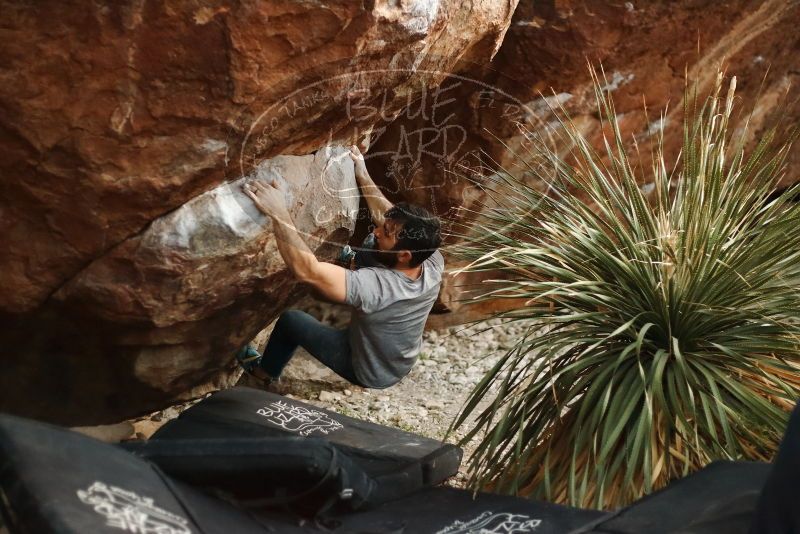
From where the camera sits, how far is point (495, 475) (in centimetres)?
351

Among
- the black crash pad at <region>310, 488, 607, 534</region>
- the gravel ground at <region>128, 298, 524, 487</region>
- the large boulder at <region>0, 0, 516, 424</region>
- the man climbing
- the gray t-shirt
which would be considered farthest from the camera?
the gravel ground at <region>128, 298, 524, 487</region>

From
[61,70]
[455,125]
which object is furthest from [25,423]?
[455,125]

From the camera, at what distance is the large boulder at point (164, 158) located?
310 centimetres

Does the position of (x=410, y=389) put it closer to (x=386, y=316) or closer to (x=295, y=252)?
(x=386, y=316)

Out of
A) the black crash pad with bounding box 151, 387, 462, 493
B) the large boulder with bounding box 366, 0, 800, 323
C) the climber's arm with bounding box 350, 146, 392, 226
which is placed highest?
the large boulder with bounding box 366, 0, 800, 323

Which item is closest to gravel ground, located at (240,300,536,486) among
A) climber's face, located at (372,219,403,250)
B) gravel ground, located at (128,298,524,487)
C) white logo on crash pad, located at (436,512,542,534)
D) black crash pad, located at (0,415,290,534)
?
gravel ground, located at (128,298,524,487)

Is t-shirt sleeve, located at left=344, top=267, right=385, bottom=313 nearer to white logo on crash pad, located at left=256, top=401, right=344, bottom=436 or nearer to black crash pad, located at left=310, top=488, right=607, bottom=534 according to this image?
white logo on crash pad, located at left=256, top=401, right=344, bottom=436

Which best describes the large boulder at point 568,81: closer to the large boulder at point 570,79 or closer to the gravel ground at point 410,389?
the large boulder at point 570,79

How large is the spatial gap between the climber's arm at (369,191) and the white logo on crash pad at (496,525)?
158 cm

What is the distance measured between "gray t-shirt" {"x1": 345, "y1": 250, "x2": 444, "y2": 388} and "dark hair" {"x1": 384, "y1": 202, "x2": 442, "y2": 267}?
0.11 metres

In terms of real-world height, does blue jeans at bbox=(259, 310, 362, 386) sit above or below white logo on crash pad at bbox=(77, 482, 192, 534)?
above

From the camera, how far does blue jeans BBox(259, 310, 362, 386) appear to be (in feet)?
13.1

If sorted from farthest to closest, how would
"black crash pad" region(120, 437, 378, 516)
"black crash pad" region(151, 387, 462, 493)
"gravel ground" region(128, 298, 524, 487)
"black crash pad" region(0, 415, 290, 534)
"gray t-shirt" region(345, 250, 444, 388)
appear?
"gravel ground" region(128, 298, 524, 487) → "gray t-shirt" region(345, 250, 444, 388) → "black crash pad" region(151, 387, 462, 493) → "black crash pad" region(120, 437, 378, 516) → "black crash pad" region(0, 415, 290, 534)

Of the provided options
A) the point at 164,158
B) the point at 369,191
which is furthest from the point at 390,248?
the point at 164,158
